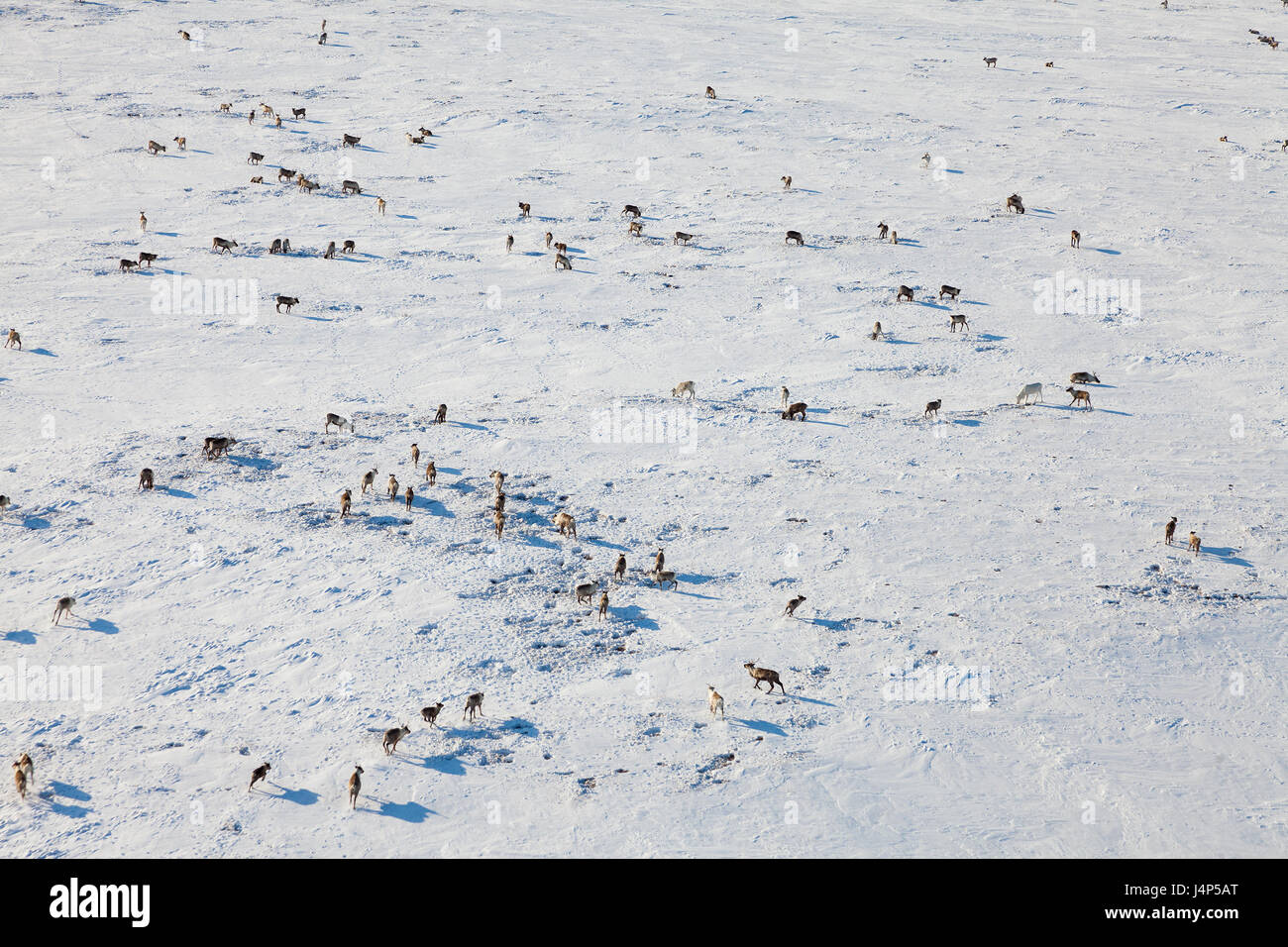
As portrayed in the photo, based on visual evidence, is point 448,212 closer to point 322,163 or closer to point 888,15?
point 322,163

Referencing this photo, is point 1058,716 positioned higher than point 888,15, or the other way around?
point 888,15

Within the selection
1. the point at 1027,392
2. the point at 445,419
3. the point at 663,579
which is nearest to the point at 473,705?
the point at 663,579

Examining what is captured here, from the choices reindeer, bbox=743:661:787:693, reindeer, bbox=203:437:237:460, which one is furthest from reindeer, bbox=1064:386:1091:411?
reindeer, bbox=203:437:237:460

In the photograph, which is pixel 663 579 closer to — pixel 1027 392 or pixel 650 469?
pixel 650 469

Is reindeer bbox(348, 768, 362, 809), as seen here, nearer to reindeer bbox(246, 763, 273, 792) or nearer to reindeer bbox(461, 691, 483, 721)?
reindeer bbox(246, 763, 273, 792)

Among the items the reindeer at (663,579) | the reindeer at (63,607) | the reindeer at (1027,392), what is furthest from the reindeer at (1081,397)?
the reindeer at (63,607)
